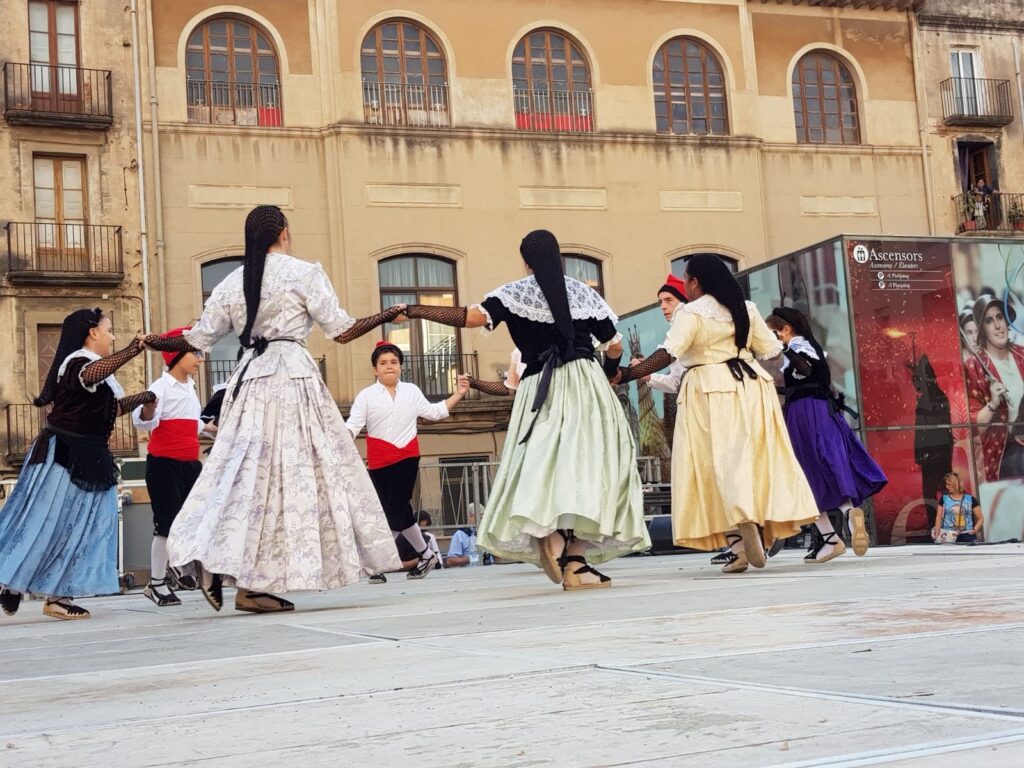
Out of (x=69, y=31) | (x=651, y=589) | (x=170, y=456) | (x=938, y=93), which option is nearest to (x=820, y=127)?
(x=938, y=93)

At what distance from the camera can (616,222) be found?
28.0 m

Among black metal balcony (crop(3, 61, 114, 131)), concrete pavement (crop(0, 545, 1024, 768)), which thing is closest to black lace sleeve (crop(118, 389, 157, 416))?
concrete pavement (crop(0, 545, 1024, 768))

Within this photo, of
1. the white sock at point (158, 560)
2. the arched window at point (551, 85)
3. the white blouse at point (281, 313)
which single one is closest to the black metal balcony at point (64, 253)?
the arched window at point (551, 85)

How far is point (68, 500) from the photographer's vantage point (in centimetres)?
829

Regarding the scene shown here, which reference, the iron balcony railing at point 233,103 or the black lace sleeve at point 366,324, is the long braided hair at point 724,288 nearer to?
the black lace sleeve at point 366,324

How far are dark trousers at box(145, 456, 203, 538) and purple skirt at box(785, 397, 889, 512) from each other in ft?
13.8

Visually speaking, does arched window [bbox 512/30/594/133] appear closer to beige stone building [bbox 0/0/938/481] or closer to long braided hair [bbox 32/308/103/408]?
beige stone building [bbox 0/0/938/481]

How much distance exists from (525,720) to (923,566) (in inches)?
195

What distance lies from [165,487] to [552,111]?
752 inches

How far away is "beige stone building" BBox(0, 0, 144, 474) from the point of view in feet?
81.5

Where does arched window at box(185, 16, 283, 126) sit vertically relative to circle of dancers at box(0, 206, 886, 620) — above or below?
above

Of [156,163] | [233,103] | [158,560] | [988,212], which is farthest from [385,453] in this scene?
[988,212]

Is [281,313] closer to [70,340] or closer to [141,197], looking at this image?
[70,340]

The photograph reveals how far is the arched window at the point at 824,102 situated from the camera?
29.8 metres
